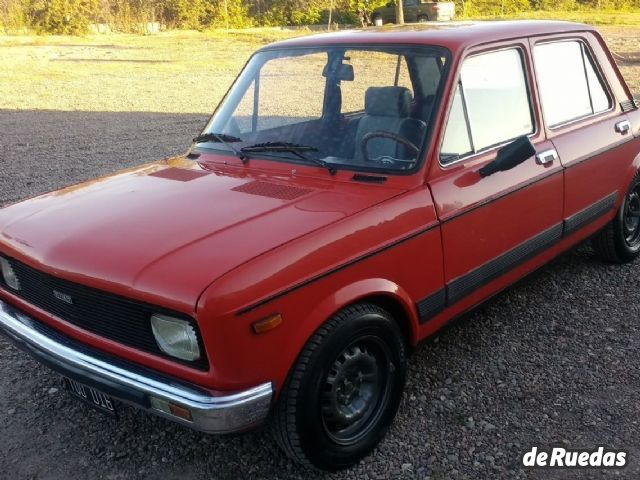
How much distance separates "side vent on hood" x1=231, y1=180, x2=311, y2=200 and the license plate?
3.61ft

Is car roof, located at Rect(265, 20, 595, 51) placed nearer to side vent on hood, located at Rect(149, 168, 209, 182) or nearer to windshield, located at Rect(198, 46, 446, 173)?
windshield, located at Rect(198, 46, 446, 173)

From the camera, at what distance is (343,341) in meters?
2.57

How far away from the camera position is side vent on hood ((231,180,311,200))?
2.95 meters

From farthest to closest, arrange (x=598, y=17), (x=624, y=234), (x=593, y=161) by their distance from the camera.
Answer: (x=598, y=17), (x=624, y=234), (x=593, y=161)

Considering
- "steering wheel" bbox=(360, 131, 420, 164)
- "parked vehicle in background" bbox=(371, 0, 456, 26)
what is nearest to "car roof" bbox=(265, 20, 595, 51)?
"steering wheel" bbox=(360, 131, 420, 164)

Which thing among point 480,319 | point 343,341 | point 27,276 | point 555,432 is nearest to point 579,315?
point 480,319

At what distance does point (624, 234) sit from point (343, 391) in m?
2.98

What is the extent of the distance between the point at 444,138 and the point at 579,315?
5.69ft

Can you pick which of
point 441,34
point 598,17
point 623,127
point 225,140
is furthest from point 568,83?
point 598,17

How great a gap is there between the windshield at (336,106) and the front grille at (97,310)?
1247mm

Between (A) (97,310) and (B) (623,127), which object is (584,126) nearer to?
(B) (623,127)

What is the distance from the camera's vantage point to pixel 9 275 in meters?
3.02

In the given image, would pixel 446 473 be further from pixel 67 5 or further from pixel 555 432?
pixel 67 5

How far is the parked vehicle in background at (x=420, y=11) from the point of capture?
25.4 m
